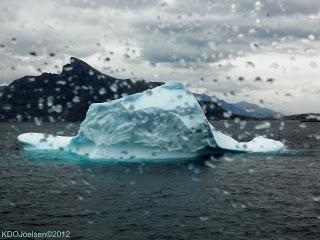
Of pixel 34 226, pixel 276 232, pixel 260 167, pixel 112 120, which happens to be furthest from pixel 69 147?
pixel 276 232

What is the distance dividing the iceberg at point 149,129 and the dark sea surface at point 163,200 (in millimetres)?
1359

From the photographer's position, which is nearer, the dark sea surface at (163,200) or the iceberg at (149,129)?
the dark sea surface at (163,200)

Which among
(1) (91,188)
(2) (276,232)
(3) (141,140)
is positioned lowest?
(2) (276,232)

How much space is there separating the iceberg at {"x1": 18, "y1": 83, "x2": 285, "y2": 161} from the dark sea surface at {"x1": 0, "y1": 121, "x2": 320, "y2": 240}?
4.46 ft

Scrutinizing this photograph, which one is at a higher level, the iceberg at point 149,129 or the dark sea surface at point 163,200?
the iceberg at point 149,129

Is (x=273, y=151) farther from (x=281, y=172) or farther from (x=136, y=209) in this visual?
(x=136, y=209)

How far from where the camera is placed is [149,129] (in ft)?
119

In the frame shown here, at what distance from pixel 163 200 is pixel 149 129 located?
13239 millimetres

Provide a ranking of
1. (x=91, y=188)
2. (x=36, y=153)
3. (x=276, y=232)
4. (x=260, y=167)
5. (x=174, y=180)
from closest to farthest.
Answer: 1. (x=276, y=232)
2. (x=91, y=188)
3. (x=174, y=180)
4. (x=260, y=167)
5. (x=36, y=153)

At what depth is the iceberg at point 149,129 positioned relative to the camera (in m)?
36.2

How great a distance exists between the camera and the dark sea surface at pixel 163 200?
18.5 metres

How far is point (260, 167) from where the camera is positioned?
36.7 meters

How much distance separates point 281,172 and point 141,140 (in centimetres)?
1072

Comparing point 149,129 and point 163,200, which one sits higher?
point 149,129
